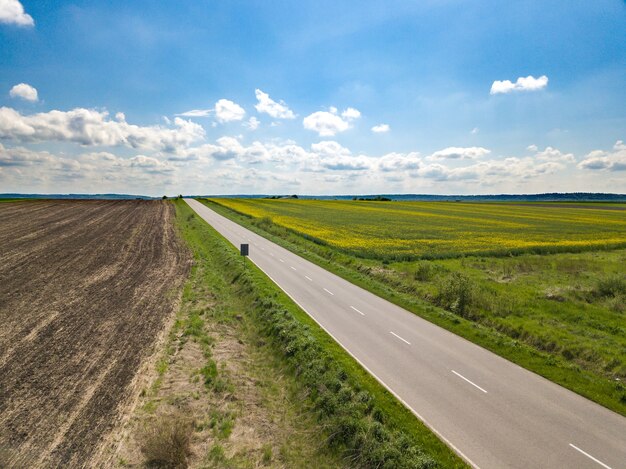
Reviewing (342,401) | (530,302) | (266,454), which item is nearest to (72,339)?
(266,454)

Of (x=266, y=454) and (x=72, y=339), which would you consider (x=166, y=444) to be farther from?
(x=72, y=339)

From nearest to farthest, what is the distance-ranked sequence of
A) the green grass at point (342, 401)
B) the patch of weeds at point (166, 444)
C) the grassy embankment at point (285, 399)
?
the patch of weeds at point (166, 444)
the green grass at point (342, 401)
the grassy embankment at point (285, 399)

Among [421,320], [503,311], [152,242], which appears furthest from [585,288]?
[152,242]

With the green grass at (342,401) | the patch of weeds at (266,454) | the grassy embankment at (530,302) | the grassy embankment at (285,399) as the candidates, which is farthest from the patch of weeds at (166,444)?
the grassy embankment at (530,302)

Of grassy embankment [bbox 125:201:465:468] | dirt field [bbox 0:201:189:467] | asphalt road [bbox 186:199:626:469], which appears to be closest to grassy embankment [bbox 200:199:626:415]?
asphalt road [bbox 186:199:626:469]

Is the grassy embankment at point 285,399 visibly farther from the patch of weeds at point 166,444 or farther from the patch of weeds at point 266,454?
the patch of weeds at point 166,444

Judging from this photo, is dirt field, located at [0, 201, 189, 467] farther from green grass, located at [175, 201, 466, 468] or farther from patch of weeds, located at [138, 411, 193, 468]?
green grass, located at [175, 201, 466, 468]

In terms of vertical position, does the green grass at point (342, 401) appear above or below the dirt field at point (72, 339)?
below
